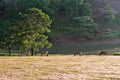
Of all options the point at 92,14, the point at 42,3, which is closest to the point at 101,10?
the point at 92,14

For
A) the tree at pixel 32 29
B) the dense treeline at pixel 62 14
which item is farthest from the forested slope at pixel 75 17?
the tree at pixel 32 29

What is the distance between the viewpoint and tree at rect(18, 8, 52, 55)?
117 feet

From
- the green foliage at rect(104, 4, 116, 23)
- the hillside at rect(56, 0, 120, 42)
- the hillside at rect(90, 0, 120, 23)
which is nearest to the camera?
the hillside at rect(56, 0, 120, 42)

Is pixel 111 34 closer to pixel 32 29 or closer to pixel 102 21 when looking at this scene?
pixel 102 21

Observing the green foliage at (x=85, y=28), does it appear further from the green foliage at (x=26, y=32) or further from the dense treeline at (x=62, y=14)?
the green foliage at (x=26, y=32)

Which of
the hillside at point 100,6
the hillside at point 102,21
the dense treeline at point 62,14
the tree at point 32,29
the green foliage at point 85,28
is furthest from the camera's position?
the hillside at point 100,6

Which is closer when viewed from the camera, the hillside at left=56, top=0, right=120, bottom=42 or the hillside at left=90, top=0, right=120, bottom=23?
the hillside at left=56, top=0, right=120, bottom=42

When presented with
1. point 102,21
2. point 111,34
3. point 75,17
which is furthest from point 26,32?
point 102,21

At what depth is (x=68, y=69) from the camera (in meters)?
13.0

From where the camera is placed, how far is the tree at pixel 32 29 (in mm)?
35781

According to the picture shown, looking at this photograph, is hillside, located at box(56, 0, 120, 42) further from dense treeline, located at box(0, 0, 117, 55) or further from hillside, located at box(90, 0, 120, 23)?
dense treeline, located at box(0, 0, 117, 55)

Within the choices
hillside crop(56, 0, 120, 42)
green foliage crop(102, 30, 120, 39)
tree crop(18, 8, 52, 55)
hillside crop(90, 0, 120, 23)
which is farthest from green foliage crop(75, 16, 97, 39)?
tree crop(18, 8, 52, 55)

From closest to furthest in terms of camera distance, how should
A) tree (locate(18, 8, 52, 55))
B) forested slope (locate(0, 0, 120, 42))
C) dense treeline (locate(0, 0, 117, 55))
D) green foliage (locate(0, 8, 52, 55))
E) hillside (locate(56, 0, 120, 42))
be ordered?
1. green foliage (locate(0, 8, 52, 55))
2. tree (locate(18, 8, 52, 55))
3. dense treeline (locate(0, 0, 117, 55))
4. forested slope (locate(0, 0, 120, 42))
5. hillside (locate(56, 0, 120, 42))

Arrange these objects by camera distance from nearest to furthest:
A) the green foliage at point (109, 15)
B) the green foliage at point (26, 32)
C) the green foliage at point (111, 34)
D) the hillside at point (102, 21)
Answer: the green foliage at point (26, 32), the green foliage at point (111, 34), the hillside at point (102, 21), the green foliage at point (109, 15)
